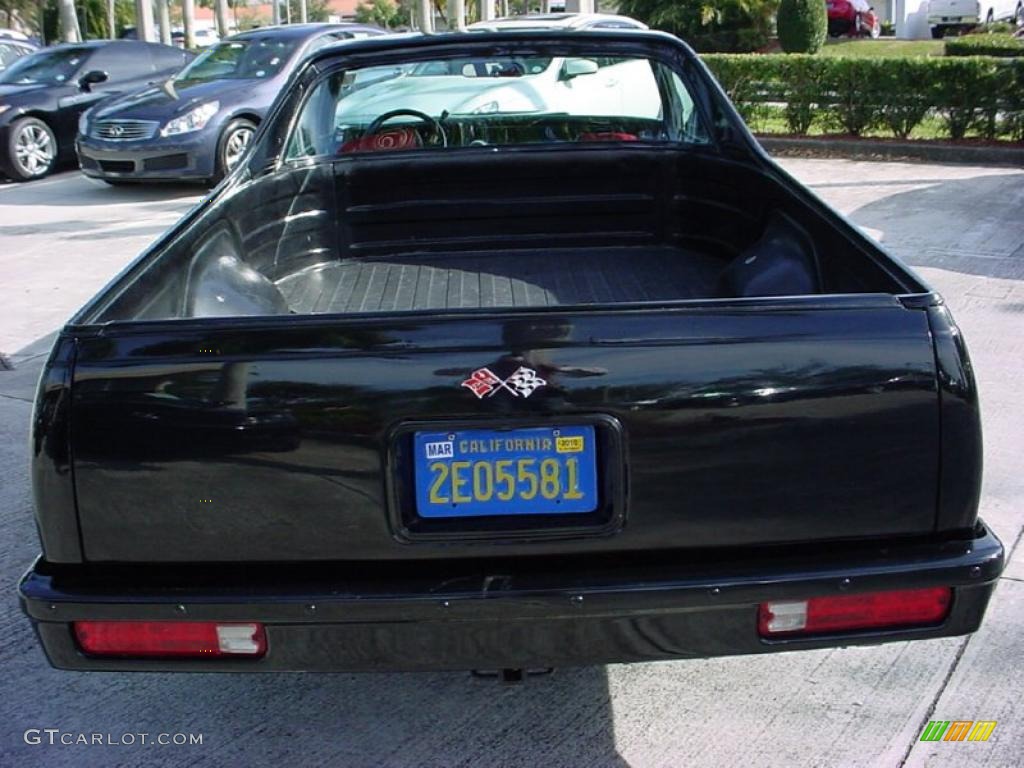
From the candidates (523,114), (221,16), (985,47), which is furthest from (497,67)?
(221,16)

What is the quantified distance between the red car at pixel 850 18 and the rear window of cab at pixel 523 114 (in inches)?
1179

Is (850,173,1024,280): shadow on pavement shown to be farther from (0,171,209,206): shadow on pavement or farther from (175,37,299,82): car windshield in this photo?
(0,171,209,206): shadow on pavement

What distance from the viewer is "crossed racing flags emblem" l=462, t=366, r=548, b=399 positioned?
7.00 feet

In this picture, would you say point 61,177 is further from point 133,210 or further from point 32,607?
point 32,607

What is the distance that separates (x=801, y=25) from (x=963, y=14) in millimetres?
12378

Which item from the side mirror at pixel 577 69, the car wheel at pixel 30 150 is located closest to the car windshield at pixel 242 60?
the car wheel at pixel 30 150

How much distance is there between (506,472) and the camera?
2.18 metres

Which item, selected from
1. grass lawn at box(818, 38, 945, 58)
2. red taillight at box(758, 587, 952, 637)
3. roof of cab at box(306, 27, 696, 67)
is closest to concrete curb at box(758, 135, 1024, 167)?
roof of cab at box(306, 27, 696, 67)

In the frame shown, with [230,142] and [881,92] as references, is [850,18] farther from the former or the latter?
[230,142]

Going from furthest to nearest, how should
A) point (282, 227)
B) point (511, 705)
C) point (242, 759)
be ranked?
1. point (282, 227)
2. point (511, 705)
3. point (242, 759)

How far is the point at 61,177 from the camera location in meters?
12.4

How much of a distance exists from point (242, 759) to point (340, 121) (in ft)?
9.14

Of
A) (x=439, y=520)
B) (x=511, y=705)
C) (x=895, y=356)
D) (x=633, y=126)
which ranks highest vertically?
(x=633, y=126)

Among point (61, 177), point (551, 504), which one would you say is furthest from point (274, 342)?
point (61, 177)
